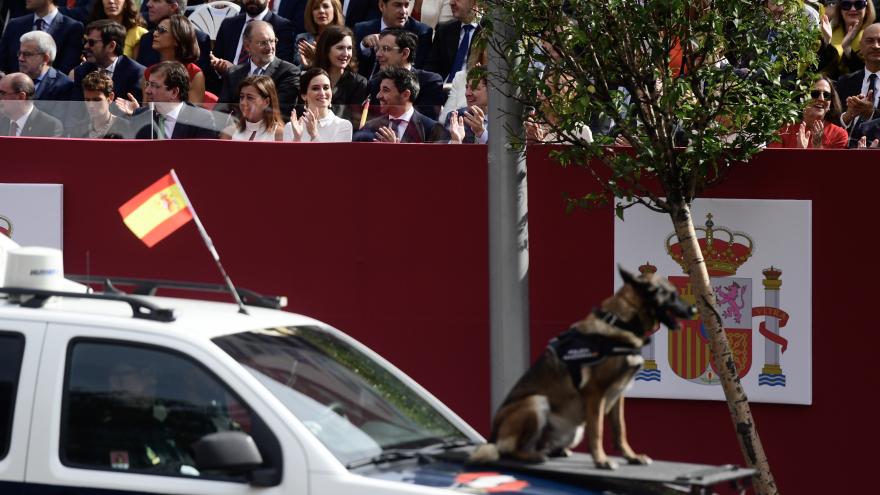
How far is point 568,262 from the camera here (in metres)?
9.52

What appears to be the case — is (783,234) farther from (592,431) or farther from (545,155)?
(592,431)

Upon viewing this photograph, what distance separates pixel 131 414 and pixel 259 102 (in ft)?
18.5

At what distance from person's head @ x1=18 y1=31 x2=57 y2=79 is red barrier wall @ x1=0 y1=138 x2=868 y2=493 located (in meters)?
2.70

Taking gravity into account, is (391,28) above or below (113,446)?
above

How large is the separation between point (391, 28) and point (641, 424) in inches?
190

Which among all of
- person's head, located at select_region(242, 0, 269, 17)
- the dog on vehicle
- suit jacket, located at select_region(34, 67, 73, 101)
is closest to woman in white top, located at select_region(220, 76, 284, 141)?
suit jacket, located at select_region(34, 67, 73, 101)

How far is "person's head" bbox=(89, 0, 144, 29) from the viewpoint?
566 inches

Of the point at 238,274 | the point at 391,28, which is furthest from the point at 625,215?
the point at 391,28

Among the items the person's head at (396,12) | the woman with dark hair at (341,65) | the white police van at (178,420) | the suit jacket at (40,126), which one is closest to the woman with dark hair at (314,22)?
the person's head at (396,12)

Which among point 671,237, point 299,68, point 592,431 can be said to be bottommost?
point 592,431

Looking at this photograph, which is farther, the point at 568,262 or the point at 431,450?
the point at 568,262

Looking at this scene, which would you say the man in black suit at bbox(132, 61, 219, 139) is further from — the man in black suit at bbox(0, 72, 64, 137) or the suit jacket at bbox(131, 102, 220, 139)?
the man in black suit at bbox(0, 72, 64, 137)

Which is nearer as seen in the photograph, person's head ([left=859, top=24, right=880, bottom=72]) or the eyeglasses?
person's head ([left=859, top=24, right=880, bottom=72])

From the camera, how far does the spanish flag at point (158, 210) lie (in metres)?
5.89
